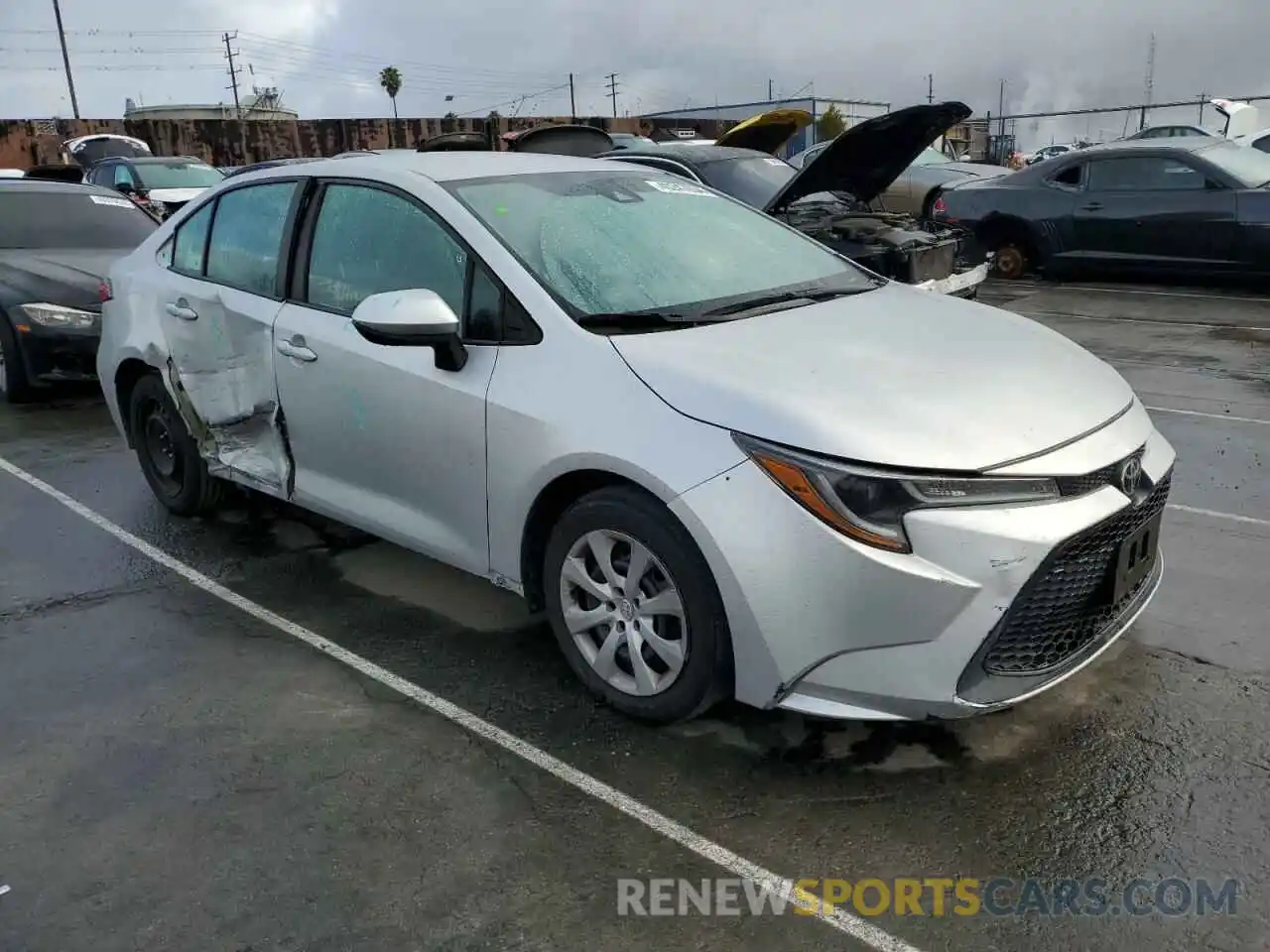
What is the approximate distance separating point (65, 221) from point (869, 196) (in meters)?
6.18

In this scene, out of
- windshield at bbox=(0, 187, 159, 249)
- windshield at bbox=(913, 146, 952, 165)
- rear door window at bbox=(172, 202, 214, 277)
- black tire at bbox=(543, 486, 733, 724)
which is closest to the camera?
black tire at bbox=(543, 486, 733, 724)

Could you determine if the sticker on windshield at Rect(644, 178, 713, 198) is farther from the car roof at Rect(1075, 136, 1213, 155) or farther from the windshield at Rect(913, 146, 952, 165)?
the windshield at Rect(913, 146, 952, 165)

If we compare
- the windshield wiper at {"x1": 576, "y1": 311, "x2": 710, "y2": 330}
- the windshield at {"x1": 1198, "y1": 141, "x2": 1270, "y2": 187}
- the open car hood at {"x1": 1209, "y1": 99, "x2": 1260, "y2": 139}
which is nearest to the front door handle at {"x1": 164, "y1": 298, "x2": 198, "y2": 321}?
the windshield wiper at {"x1": 576, "y1": 311, "x2": 710, "y2": 330}

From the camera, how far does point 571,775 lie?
290 centimetres

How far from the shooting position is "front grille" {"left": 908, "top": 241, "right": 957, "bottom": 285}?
7.13m

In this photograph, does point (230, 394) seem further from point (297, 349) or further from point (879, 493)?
point (879, 493)

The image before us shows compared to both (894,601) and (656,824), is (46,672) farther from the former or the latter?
(894,601)

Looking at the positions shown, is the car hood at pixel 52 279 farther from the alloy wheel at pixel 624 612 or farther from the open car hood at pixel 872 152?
the alloy wheel at pixel 624 612

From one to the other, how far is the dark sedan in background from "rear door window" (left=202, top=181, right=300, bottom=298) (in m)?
9.06

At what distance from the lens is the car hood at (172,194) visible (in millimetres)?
12331

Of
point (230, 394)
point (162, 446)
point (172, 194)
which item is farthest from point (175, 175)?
point (230, 394)

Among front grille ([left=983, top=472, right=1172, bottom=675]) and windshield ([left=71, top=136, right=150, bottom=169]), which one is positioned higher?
windshield ([left=71, top=136, right=150, bottom=169])

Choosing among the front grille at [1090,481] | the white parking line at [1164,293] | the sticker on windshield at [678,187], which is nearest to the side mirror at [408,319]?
the sticker on windshield at [678,187]

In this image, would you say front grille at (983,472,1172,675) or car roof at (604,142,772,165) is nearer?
front grille at (983,472,1172,675)
